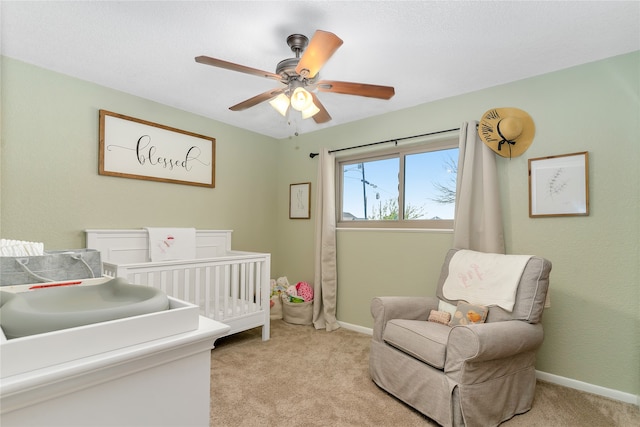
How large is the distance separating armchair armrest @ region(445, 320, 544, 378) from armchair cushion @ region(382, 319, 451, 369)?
2.6 inches

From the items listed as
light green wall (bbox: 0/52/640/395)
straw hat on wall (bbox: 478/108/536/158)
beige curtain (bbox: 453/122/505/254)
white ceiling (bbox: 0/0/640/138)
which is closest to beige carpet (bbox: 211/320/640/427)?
light green wall (bbox: 0/52/640/395)

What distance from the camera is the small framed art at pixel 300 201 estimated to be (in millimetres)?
3760

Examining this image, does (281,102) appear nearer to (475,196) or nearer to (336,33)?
(336,33)

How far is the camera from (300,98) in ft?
5.91

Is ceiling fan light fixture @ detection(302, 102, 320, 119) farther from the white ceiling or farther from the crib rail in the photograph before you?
the crib rail

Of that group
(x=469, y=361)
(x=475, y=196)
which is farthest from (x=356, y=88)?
(x=469, y=361)

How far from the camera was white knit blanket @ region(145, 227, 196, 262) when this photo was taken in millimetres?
2781

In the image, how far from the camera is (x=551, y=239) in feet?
7.52

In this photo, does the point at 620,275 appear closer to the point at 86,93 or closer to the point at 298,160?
the point at 298,160

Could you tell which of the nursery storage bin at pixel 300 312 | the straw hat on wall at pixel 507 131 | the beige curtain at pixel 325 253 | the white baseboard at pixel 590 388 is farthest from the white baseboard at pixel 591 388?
the nursery storage bin at pixel 300 312

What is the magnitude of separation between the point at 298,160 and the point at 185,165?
1.31m

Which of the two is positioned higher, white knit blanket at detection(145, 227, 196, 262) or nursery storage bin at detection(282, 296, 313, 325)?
white knit blanket at detection(145, 227, 196, 262)

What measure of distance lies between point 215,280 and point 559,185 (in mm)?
2659

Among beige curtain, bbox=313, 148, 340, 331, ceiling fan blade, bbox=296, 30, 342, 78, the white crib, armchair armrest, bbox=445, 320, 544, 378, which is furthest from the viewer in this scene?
beige curtain, bbox=313, 148, 340, 331
